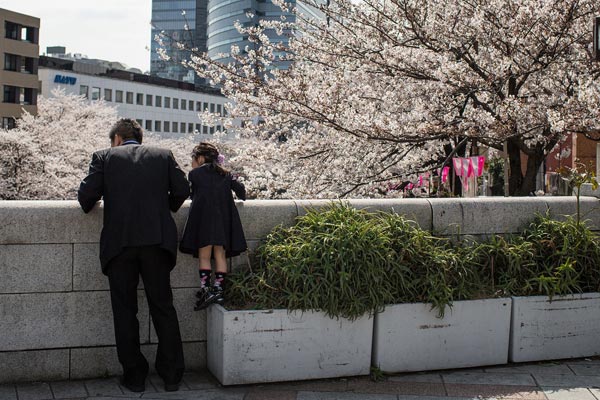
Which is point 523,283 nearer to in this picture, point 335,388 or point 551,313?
point 551,313

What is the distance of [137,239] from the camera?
203 inches

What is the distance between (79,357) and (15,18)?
76083mm

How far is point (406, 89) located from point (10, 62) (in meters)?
70.2

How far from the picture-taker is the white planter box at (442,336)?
572cm

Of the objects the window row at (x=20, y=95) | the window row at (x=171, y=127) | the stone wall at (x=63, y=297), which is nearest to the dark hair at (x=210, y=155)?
the stone wall at (x=63, y=297)

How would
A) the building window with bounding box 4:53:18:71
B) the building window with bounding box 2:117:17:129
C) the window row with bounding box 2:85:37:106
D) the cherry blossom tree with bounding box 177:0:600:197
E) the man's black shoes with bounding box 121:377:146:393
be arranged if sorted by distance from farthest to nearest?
the building window with bounding box 4:53:18:71
the window row with bounding box 2:85:37:106
the building window with bounding box 2:117:17:129
the cherry blossom tree with bounding box 177:0:600:197
the man's black shoes with bounding box 121:377:146:393

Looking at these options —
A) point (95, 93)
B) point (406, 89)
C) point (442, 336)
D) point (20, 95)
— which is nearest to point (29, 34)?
point (20, 95)

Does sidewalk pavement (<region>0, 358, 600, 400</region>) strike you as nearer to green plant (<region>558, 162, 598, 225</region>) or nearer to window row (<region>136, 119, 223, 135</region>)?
green plant (<region>558, 162, 598, 225</region>)

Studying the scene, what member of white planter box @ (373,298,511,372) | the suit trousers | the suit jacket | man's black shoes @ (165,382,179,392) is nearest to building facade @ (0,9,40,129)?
the suit jacket

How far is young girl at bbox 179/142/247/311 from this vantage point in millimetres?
5602

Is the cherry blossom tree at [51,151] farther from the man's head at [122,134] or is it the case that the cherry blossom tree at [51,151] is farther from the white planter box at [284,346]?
the white planter box at [284,346]

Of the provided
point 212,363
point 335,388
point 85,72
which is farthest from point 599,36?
point 85,72

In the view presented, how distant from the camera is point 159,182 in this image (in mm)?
5309

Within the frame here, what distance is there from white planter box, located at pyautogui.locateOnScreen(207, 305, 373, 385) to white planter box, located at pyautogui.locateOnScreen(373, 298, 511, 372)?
0.58 ft
